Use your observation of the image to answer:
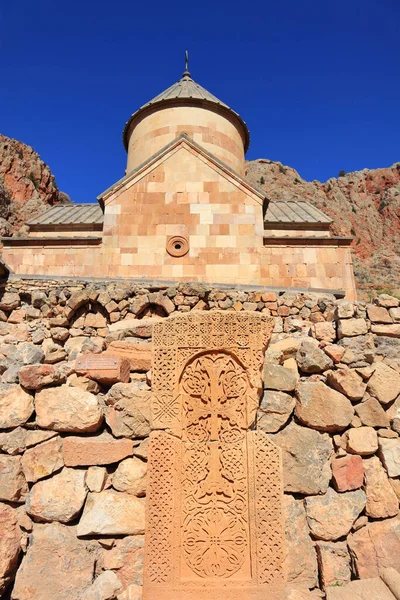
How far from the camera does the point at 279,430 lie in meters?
2.45

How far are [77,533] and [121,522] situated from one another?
0.78ft

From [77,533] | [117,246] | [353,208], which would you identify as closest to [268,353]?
[77,533]

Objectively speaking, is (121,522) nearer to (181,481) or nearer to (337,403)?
(181,481)

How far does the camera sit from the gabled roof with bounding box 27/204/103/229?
27.9 ft

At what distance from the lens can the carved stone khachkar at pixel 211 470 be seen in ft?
6.84

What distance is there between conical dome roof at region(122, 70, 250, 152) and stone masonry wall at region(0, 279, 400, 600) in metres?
8.74

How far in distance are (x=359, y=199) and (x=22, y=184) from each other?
29110mm

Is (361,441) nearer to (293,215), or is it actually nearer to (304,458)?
(304,458)

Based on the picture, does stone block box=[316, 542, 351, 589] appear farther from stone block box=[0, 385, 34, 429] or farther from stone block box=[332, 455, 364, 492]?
stone block box=[0, 385, 34, 429]

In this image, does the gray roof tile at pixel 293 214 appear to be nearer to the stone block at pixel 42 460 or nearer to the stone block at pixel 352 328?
the stone block at pixel 352 328

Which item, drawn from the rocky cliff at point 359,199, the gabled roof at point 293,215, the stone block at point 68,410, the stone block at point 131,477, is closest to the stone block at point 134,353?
the stone block at point 68,410

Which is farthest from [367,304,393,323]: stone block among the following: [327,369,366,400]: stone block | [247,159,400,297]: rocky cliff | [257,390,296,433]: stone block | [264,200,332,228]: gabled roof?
[247,159,400,297]: rocky cliff

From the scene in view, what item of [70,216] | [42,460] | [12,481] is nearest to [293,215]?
[70,216]

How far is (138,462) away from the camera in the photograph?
2.33 m
